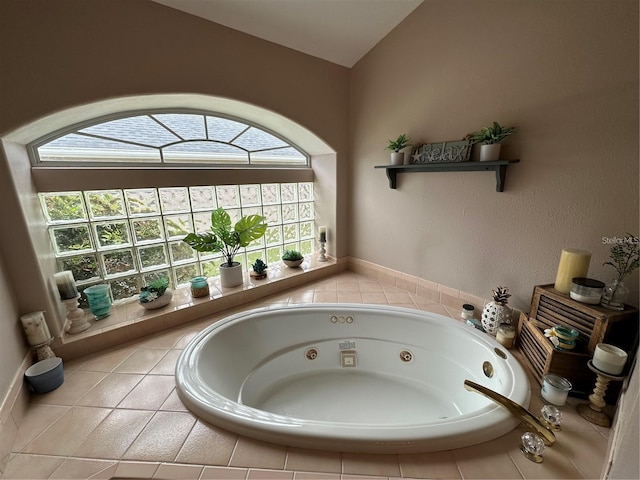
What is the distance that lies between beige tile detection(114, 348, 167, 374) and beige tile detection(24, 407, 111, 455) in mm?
223

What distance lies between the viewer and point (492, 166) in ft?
4.69

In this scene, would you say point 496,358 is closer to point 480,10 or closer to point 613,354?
point 613,354

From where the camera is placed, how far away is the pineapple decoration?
4.67 ft

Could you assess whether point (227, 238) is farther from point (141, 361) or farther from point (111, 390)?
point (111, 390)

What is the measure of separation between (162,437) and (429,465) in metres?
0.95

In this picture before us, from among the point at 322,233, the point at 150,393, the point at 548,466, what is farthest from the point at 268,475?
the point at 322,233

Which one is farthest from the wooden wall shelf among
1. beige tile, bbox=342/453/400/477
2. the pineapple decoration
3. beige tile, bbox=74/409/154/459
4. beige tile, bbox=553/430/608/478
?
beige tile, bbox=74/409/154/459

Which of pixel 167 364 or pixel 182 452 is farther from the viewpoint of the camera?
pixel 167 364

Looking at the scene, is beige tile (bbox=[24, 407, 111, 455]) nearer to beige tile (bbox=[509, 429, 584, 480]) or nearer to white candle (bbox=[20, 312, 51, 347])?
white candle (bbox=[20, 312, 51, 347])

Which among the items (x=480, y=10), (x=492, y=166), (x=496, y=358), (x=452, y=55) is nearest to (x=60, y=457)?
(x=496, y=358)

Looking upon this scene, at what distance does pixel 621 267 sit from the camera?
1079 mm

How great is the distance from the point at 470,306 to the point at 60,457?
204 cm

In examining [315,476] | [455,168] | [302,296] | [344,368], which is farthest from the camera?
[302,296]

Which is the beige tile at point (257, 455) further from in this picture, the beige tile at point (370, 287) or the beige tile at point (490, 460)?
the beige tile at point (370, 287)
